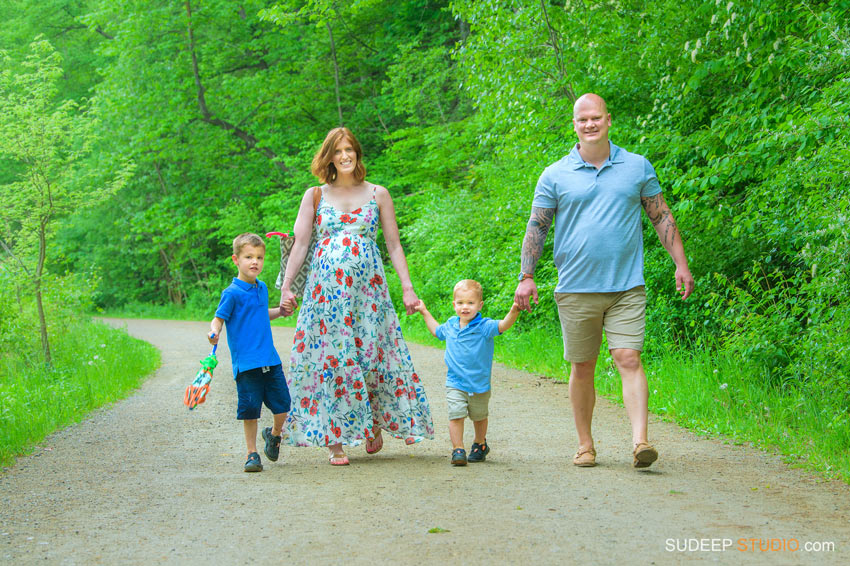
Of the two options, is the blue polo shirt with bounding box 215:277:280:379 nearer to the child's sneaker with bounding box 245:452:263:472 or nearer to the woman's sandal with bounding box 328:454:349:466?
the child's sneaker with bounding box 245:452:263:472

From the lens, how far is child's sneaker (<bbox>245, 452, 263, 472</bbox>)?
5473 mm

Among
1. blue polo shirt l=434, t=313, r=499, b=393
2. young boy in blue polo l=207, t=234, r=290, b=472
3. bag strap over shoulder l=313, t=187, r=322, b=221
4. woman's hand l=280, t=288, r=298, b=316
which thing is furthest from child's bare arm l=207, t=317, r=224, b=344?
blue polo shirt l=434, t=313, r=499, b=393

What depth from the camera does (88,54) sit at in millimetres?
37500

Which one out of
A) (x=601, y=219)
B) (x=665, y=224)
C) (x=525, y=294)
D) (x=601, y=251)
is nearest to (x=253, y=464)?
(x=525, y=294)

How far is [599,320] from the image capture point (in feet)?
17.3

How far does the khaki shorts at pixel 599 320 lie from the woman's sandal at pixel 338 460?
1571mm

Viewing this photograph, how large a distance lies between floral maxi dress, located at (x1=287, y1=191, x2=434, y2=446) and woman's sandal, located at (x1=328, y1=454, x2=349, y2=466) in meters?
0.10

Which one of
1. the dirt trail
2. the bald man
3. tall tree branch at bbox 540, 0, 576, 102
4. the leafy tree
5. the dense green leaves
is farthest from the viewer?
the leafy tree

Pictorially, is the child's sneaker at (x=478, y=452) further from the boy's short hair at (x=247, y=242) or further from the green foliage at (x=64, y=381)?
the green foliage at (x=64, y=381)

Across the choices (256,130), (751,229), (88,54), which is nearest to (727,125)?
(751,229)

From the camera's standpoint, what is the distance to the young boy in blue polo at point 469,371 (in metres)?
5.49

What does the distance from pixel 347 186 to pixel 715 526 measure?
10.6ft

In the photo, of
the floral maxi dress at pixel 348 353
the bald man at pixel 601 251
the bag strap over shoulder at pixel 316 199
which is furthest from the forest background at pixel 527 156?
the bag strap over shoulder at pixel 316 199

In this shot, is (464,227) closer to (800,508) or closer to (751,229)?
(751,229)
